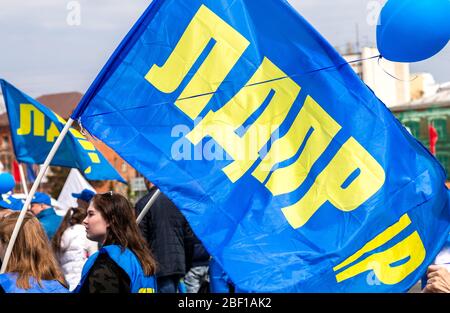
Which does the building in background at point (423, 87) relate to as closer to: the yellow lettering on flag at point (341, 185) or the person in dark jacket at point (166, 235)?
the person in dark jacket at point (166, 235)

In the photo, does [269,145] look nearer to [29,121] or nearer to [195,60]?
[195,60]

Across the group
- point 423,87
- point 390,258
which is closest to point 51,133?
point 390,258

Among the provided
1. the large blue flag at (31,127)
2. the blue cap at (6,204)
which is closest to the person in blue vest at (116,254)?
the blue cap at (6,204)

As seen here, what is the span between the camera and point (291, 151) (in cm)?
438

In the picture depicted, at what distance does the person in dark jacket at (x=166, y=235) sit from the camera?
7504 mm

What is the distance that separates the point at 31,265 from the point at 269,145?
1215mm

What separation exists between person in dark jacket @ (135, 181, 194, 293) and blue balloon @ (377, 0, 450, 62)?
3.67 metres

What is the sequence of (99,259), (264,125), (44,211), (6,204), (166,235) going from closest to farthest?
(99,259), (264,125), (6,204), (166,235), (44,211)

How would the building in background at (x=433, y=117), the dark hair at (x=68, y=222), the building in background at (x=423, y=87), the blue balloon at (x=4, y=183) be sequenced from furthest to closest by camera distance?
the building in background at (x=423, y=87)
the building in background at (x=433, y=117)
the dark hair at (x=68, y=222)
the blue balloon at (x=4, y=183)

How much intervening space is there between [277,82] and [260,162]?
39 centimetres

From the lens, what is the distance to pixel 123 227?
4516 millimetres

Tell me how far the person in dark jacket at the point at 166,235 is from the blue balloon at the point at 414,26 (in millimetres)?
3666

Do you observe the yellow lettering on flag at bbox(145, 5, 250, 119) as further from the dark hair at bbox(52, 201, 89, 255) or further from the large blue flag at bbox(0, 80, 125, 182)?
the large blue flag at bbox(0, 80, 125, 182)
